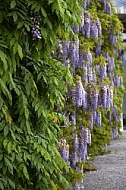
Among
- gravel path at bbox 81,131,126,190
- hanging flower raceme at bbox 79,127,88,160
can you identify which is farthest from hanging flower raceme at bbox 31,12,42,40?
gravel path at bbox 81,131,126,190

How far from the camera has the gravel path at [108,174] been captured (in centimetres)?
639

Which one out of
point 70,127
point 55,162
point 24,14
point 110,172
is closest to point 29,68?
point 24,14

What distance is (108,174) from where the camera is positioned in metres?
7.46

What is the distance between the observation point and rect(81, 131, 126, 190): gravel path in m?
6.39

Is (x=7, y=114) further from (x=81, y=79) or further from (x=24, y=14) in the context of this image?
(x=81, y=79)

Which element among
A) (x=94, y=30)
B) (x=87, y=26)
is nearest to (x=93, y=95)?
(x=87, y=26)

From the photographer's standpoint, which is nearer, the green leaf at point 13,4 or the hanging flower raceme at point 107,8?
the green leaf at point 13,4

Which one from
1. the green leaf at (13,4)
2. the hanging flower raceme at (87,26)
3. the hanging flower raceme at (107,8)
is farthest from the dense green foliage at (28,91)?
the hanging flower raceme at (107,8)

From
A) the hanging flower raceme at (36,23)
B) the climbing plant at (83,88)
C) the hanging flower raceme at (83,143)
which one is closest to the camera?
the hanging flower raceme at (36,23)

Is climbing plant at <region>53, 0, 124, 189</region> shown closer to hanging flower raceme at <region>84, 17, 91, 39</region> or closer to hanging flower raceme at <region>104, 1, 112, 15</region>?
hanging flower raceme at <region>84, 17, 91, 39</region>

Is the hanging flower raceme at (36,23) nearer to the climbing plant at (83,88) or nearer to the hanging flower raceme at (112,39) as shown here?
the climbing plant at (83,88)

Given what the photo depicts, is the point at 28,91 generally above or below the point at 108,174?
above

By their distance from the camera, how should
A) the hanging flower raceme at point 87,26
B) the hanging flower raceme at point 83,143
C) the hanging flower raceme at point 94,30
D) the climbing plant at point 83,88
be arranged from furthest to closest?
the hanging flower raceme at point 94,30
the hanging flower raceme at point 87,26
the hanging flower raceme at point 83,143
the climbing plant at point 83,88

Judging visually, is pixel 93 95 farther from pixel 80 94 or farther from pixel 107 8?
pixel 107 8
